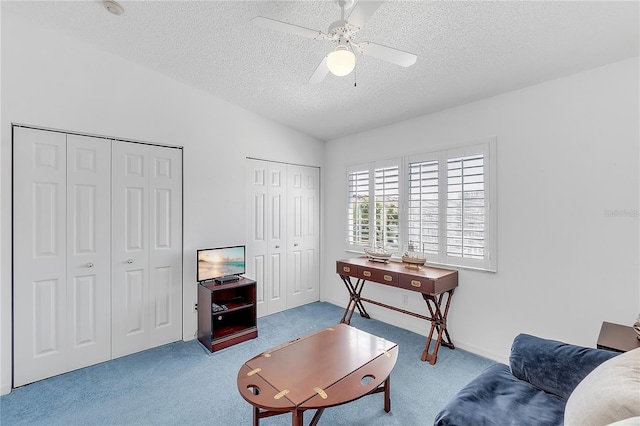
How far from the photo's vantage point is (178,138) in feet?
10.4

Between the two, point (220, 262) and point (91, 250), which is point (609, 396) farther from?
point (91, 250)

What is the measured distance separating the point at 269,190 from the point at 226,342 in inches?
76.6

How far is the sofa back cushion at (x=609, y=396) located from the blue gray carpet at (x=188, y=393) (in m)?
1.05

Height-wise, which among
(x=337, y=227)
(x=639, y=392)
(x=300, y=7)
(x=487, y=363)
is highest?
(x=300, y=7)

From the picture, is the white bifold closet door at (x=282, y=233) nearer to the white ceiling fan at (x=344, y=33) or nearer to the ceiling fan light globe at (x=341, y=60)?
the white ceiling fan at (x=344, y=33)

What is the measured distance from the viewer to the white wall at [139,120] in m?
2.34

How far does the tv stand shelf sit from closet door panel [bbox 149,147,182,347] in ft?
0.95

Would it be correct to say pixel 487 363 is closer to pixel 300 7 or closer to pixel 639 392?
pixel 639 392

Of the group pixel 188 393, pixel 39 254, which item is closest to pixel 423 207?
pixel 188 393

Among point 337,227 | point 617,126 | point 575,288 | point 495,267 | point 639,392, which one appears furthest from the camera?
point 337,227

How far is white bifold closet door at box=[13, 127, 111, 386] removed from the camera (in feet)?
7.86

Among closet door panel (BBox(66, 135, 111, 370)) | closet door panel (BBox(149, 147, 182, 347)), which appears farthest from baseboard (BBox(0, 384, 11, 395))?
closet door panel (BBox(149, 147, 182, 347))

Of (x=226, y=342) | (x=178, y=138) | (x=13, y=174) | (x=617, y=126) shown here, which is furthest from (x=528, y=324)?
(x=13, y=174)

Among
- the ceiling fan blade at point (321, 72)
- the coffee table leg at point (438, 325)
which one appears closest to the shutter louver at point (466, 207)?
the coffee table leg at point (438, 325)
